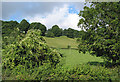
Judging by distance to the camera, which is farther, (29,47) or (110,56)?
(110,56)

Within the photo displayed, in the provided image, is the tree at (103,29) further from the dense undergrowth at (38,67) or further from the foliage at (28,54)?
the foliage at (28,54)

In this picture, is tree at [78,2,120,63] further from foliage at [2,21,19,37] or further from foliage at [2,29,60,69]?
foliage at [2,21,19,37]

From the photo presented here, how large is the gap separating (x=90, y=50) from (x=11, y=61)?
5703 mm

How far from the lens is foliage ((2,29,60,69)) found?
6.68m

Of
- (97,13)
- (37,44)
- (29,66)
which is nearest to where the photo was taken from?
(29,66)

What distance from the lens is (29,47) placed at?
272 inches

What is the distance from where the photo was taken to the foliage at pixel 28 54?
21.9ft

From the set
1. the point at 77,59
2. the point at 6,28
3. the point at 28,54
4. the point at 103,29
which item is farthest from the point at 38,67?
the point at 6,28

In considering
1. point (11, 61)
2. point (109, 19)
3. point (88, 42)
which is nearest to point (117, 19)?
point (109, 19)

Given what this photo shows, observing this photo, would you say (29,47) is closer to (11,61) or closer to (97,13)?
(11,61)

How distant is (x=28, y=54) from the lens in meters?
6.73

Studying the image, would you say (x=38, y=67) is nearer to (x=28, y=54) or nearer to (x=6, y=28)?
(x=28, y=54)

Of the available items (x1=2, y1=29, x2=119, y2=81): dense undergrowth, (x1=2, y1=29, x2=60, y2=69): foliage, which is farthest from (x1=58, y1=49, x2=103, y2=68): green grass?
(x1=2, y1=29, x2=119, y2=81): dense undergrowth

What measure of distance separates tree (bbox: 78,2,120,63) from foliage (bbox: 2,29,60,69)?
3.41 m
